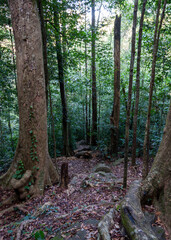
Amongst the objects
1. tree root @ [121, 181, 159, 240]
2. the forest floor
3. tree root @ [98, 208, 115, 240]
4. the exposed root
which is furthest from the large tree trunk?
tree root @ [121, 181, 159, 240]

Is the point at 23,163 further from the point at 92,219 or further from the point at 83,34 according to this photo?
the point at 83,34

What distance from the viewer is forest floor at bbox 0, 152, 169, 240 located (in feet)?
7.87

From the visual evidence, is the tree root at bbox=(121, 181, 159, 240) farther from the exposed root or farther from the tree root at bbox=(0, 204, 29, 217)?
the exposed root

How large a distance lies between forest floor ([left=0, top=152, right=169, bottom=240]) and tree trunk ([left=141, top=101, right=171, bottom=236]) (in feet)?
0.73

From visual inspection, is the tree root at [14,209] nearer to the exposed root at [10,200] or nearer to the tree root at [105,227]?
the exposed root at [10,200]

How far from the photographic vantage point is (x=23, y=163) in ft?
16.1

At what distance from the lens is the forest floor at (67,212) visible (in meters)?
2.40

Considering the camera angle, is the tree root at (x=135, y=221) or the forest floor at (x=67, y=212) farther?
the forest floor at (x=67, y=212)

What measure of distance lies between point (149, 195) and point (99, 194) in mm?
2001

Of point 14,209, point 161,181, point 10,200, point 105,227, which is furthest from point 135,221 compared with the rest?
point 10,200

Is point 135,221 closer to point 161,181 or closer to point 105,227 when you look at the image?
point 105,227

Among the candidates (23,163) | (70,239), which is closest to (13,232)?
(70,239)

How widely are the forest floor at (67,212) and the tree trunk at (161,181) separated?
22 cm

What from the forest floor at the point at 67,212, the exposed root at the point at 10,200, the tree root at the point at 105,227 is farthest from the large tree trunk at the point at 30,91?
the tree root at the point at 105,227
